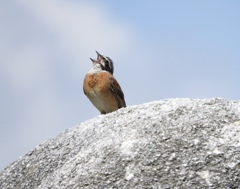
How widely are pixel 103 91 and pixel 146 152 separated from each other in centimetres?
790

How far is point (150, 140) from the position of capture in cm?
1010

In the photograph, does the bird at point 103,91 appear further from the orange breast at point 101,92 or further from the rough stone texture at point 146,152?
the rough stone texture at point 146,152

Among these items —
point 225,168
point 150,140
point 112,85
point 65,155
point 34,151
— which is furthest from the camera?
point 112,85

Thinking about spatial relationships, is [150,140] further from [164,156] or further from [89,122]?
[89,122]

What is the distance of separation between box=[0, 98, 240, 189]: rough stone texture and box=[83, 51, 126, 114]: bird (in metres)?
5.82

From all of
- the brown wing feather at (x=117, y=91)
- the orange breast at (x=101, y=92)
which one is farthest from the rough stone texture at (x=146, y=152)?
the brown wing feather at (x=117, y=91)

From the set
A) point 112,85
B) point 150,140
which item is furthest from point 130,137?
point 112,85

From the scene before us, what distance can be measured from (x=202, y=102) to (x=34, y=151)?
3010 mm

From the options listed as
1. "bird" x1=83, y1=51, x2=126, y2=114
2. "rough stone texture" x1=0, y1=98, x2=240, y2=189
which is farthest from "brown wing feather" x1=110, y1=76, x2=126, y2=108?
"rough stone texture" x1=0, y1=98, x2=240, y2=189

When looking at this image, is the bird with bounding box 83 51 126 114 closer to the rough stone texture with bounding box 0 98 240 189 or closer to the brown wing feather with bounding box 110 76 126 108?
the brown wing feather with bounding box 110 76 126 108

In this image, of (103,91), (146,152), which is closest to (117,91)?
(103,91)

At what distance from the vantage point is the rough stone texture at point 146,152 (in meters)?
9.38

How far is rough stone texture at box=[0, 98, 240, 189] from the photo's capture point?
938 centimetres

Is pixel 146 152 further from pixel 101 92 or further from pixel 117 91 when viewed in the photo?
pixel 117 91
